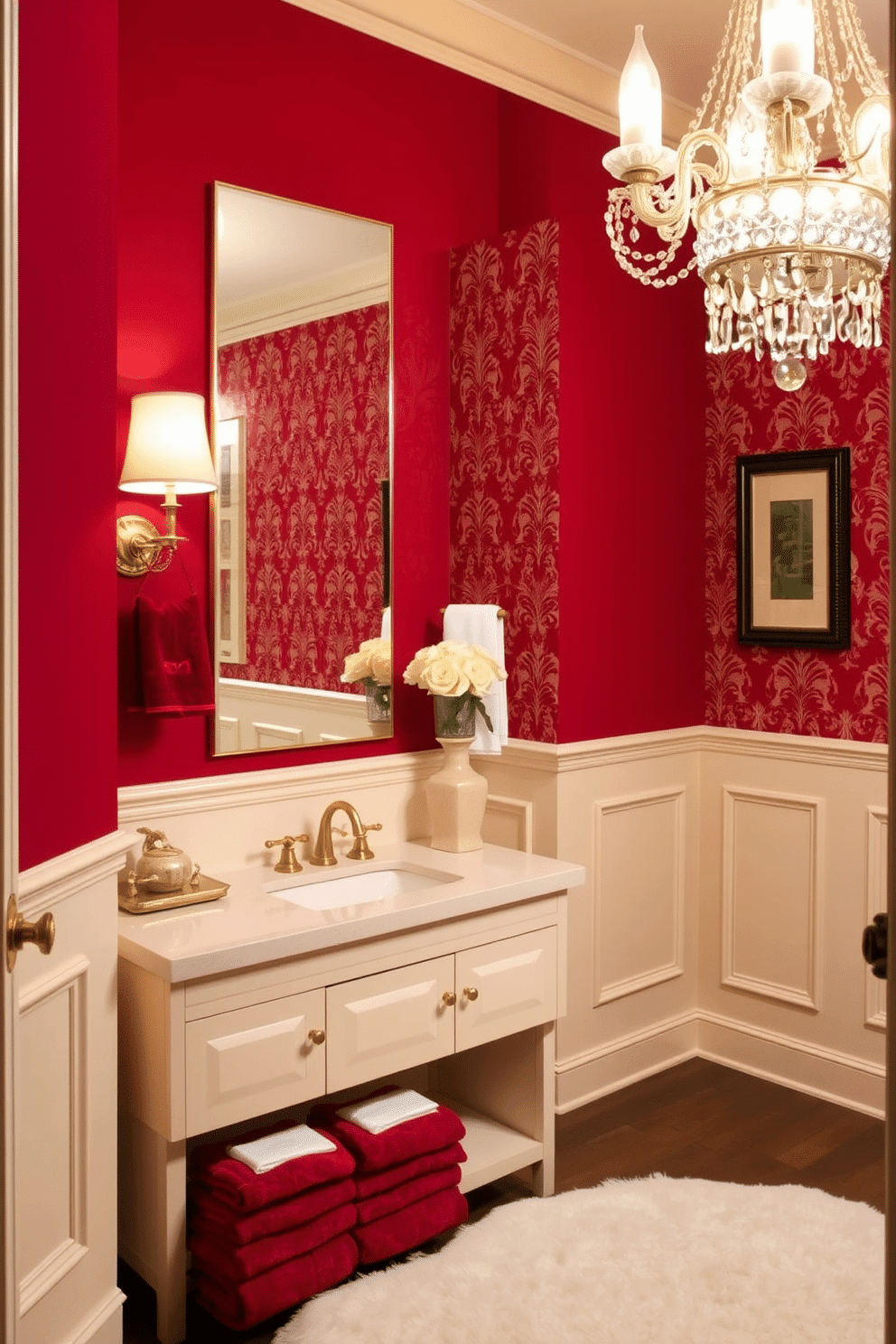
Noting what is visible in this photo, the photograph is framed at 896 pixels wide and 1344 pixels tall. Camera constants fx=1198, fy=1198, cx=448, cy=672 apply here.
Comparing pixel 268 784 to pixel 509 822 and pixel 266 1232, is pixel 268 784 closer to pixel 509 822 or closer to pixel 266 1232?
pixel 509 822

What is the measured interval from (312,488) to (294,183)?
745mm

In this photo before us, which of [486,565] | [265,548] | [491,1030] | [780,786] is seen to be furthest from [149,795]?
[780,786]

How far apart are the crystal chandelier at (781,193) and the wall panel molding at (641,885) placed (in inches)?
65.4

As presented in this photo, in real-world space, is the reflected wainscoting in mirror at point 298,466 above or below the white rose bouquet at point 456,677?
above

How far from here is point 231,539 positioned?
9.25 ft

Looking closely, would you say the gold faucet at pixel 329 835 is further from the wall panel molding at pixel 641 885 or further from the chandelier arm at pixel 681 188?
the chandelier arm at pixel 681 188

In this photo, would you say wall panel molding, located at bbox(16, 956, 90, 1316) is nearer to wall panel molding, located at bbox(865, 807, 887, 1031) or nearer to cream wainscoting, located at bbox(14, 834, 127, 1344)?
cream wainscoting, located at bbox(14, 834, 127, 1344)

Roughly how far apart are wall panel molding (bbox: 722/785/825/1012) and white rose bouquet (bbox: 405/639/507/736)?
1.05 m

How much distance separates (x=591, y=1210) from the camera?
2729 mm

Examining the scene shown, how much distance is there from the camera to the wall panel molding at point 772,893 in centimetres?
348

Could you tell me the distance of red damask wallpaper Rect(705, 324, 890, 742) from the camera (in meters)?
3.33

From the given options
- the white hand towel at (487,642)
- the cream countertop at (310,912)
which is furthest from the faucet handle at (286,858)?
the white hand towel at (487,642)

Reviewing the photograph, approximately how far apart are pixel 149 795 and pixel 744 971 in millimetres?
1961

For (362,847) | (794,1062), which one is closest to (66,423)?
(362,847)
